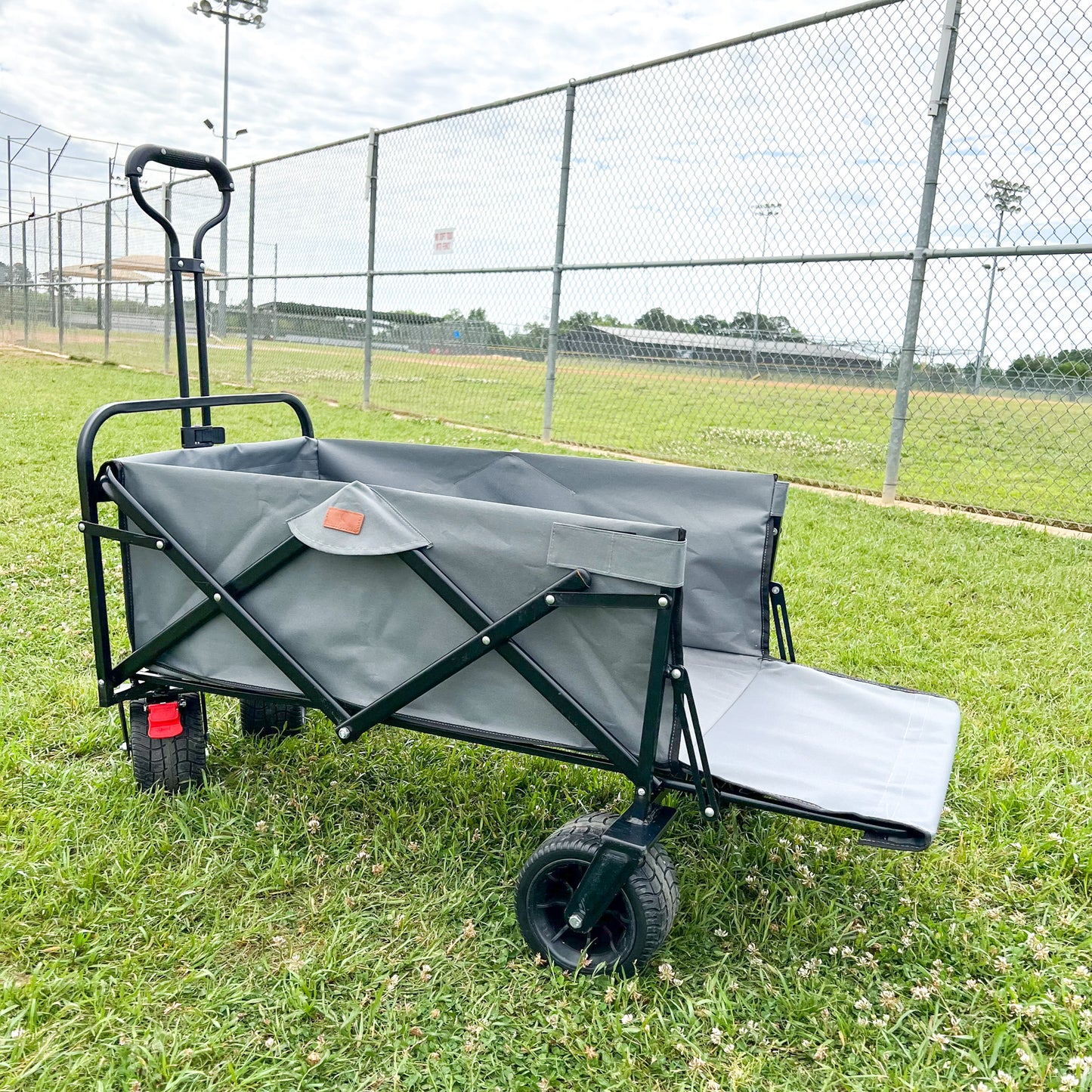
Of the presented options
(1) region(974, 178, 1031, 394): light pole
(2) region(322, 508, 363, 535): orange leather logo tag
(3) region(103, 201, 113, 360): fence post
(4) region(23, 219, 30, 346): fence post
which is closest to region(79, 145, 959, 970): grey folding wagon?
(2) region(322, 508, 363, 535): orange leather logo tag

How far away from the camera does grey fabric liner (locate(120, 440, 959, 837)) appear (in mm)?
1880

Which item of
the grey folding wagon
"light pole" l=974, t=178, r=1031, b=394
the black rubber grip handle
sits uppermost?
"light pole" l=974, t=178, r=1031, b=394

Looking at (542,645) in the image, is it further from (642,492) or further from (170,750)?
(170,750)

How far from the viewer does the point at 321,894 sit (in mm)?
2143

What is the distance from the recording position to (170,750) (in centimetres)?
246

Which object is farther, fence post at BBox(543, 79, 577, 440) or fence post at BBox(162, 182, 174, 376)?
fence post at BBox(162, 182, 174, 376)

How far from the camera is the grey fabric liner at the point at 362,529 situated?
1.97 metres

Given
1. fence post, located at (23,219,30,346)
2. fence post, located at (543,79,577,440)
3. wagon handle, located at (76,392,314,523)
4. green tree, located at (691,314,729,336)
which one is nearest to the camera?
wagon handle, located at (76,392,314,523)

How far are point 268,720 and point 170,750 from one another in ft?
1.37

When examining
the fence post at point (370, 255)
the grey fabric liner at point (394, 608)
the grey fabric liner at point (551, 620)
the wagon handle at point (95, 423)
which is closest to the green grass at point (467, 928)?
the grey fabric liner at point (551, 620)

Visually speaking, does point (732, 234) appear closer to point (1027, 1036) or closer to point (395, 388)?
point (395, 388)

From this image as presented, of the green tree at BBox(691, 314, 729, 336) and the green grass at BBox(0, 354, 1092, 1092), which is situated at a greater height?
the green tree at BBox(691, 314, 729, 336)

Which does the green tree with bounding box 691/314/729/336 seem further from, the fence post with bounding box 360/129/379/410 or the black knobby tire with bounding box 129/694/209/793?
the black knobby tire with bounding box 129/694/209/793

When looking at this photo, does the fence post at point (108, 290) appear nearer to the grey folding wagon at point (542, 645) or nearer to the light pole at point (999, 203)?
the light pole at point (999, 203)
